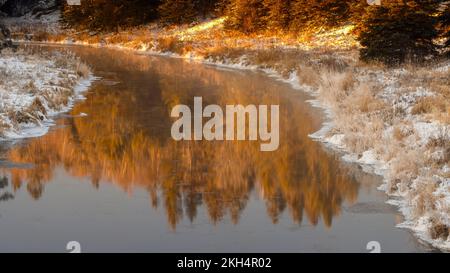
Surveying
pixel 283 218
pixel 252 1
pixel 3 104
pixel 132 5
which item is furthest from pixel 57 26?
pixel 283 218

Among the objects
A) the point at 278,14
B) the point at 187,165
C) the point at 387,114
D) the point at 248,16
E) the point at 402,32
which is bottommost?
the point at 187,165

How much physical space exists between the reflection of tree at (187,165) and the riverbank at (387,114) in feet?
2.74

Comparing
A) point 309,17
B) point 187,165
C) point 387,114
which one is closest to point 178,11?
point 309,17

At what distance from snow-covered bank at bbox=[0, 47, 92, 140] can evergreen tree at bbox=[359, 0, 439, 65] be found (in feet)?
39.5

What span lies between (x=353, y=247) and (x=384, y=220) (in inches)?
53.4

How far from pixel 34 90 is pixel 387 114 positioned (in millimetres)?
10637

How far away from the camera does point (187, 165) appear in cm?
1282

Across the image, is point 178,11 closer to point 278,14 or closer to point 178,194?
point 278,14

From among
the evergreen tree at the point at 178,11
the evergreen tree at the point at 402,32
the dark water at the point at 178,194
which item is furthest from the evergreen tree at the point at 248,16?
the dark water at the point at 178,194

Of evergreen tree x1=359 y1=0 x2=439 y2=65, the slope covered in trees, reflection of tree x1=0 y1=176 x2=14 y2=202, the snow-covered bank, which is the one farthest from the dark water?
the slope covered in trees

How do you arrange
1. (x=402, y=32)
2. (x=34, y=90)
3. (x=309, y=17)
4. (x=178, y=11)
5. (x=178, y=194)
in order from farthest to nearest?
(x=178, y=11)
(x=309, y=17)
(x=402, y=32)
(x=34, y=90)
(x=178, y=194)

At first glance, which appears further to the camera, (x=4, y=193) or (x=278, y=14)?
(x=278, y=14)

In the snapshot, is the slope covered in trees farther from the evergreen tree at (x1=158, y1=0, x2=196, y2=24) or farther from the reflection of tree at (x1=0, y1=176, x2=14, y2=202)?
the reflection of tree at (x1=0, y1=176, x2=14, y2=202)

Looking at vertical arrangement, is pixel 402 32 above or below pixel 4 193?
above
